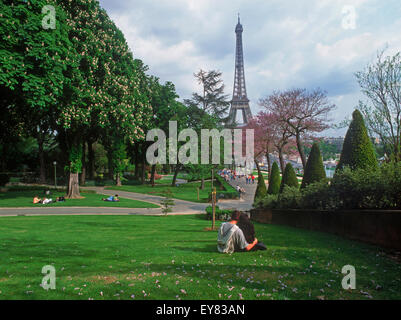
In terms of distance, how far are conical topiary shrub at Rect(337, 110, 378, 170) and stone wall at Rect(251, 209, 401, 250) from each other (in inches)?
88.8

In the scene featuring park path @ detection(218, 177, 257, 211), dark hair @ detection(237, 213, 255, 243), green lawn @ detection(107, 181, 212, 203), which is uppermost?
dark hair @ detection(237, 213, 255, 243)

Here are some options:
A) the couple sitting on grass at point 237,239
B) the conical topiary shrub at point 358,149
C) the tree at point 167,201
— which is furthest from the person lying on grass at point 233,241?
the tree at point 167,201

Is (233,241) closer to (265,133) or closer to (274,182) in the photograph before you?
(274,182)

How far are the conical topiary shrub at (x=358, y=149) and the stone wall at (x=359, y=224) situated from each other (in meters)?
2.26

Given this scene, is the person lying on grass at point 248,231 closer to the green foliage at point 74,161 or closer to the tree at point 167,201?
the tree at point 167,201

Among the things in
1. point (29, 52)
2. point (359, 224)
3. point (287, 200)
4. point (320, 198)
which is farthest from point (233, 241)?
point (29, 52)

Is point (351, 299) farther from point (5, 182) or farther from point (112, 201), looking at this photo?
point (5, 182)

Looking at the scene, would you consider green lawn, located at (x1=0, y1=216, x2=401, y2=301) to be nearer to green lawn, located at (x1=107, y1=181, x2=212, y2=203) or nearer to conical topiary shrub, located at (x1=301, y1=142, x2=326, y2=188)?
conical topiary shrub, located at (x1=301, y1=142, x2=326, y2=188)

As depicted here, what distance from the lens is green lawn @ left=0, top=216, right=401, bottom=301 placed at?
15.0 ft

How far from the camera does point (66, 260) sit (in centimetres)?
674

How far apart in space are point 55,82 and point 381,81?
65.9 ft

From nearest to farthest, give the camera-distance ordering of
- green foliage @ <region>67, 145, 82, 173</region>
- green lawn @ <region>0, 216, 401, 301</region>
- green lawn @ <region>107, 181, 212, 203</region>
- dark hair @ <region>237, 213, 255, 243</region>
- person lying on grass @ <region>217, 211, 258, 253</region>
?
1. green lawn @ <region>0, 216, 401, 301</region>
2. person lying on grass @ <region>217, 211, 258, 253</region>
3. dark hair @ <region>237, 213, 255, 243</region>
4. green foliage @ <region>67, 145, 82, 173</region>
5. green lawn @ <region>107, 181, 212, 203</region>

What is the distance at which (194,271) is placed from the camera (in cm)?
582

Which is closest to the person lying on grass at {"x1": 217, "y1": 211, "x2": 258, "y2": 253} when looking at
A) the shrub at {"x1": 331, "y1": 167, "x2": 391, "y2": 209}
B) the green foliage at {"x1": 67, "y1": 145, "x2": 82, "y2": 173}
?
the shrub at {"x1": 331, "y1": 167, "x2": 391, "y2": 209}
